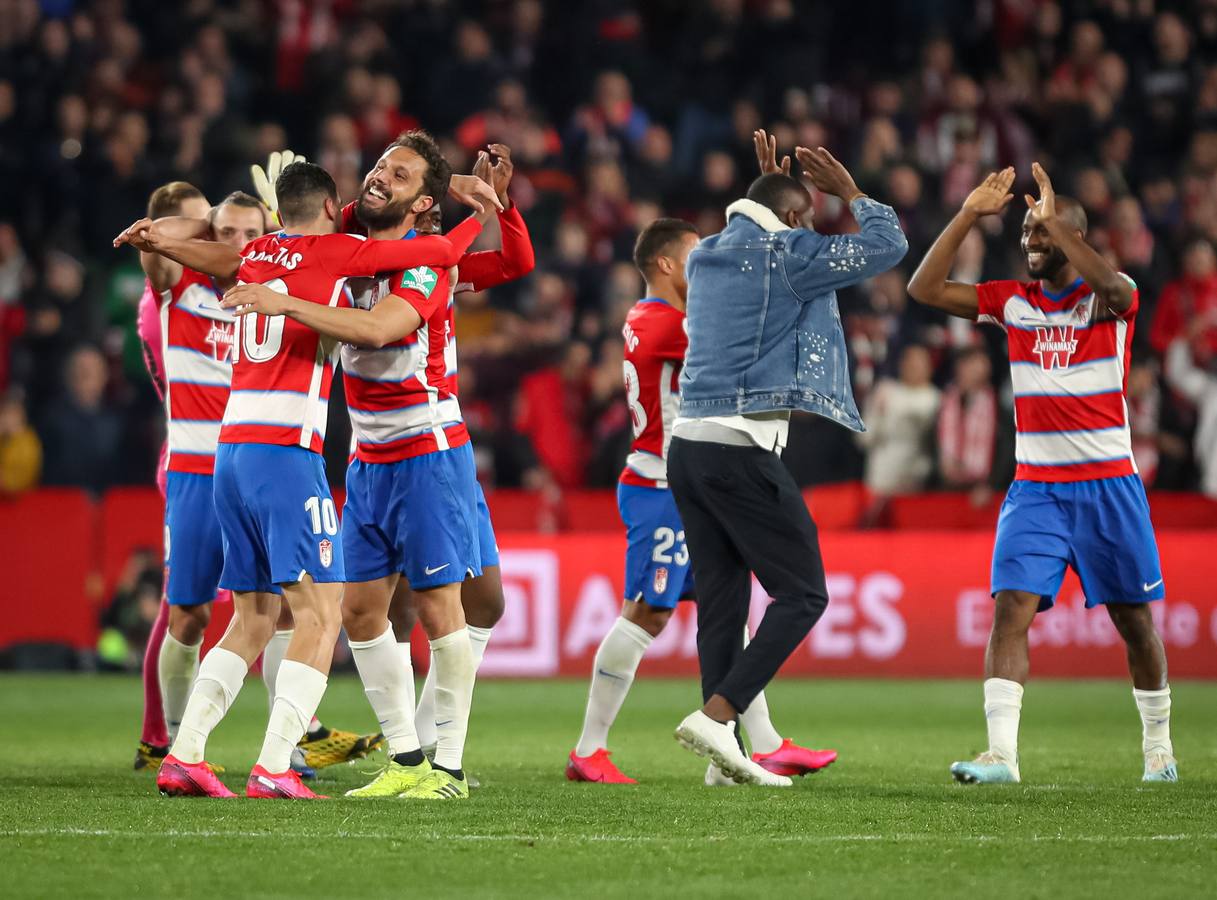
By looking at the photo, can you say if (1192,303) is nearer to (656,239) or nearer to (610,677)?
(656,239)

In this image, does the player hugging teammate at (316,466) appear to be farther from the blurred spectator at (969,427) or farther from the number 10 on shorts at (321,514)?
the blurred spectator at (969,427)

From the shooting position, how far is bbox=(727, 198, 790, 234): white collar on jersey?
7543mm

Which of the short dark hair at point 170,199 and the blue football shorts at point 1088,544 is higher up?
the short dark hair at point 170,199

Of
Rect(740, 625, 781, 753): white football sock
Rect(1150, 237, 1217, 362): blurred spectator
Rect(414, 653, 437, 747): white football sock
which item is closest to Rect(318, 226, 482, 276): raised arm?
Rect(414, 653, 437, 747): white football sock

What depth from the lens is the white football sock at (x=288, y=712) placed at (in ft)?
22.6

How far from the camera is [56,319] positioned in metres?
16.2

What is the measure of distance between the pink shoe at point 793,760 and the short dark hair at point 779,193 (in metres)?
2.32

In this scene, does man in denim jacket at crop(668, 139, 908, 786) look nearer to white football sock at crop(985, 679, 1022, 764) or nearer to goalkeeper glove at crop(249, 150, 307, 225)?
white football sock at crop(985, 679, 1022, 764)

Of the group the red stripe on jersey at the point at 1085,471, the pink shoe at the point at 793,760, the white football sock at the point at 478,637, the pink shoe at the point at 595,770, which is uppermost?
the red stripe on jersey at the point at 1085,471

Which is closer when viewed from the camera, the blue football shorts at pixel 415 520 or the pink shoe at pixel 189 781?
the pink shoe at pixel 189 781

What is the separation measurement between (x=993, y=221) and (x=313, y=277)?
10713 millimetres

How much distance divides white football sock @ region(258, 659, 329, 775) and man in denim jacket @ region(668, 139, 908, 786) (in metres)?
1.54

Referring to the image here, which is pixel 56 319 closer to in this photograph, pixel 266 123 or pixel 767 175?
pixel 266 123

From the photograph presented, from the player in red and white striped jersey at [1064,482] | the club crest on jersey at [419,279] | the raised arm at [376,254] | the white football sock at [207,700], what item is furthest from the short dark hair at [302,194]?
the player in red and white striped jersey at [1064,482]
